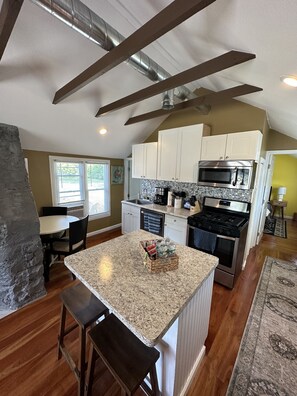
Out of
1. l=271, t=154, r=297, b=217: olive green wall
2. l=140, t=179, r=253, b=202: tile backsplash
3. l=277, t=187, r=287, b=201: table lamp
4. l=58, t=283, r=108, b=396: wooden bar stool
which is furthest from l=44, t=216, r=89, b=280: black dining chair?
l=271, t=154, r=297, b=217: olive green wall

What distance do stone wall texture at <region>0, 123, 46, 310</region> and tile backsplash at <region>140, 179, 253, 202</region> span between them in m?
2.58

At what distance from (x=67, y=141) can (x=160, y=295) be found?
3230 millimetres

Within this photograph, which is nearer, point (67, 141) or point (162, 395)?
point (162, 395)

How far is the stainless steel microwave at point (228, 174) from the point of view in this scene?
2.52 m

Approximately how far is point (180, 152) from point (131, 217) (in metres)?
1.75

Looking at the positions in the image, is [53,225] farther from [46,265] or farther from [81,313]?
[81,313]

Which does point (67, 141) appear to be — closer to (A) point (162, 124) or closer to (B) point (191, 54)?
(A) point (162, 124)

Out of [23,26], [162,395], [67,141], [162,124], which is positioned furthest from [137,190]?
[162,395]

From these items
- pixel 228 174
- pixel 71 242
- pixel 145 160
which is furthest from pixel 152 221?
pixel 228 174

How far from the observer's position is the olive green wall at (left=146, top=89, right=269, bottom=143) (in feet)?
8.68

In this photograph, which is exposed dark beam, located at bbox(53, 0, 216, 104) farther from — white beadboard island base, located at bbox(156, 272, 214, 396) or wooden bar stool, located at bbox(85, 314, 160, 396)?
wooden bar stool, located at bbox(85, 314, 160, 396)

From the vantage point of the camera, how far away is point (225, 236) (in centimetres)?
241

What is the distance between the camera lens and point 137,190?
15.9 feet

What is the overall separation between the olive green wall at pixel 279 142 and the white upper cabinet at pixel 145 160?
2.23 meters
